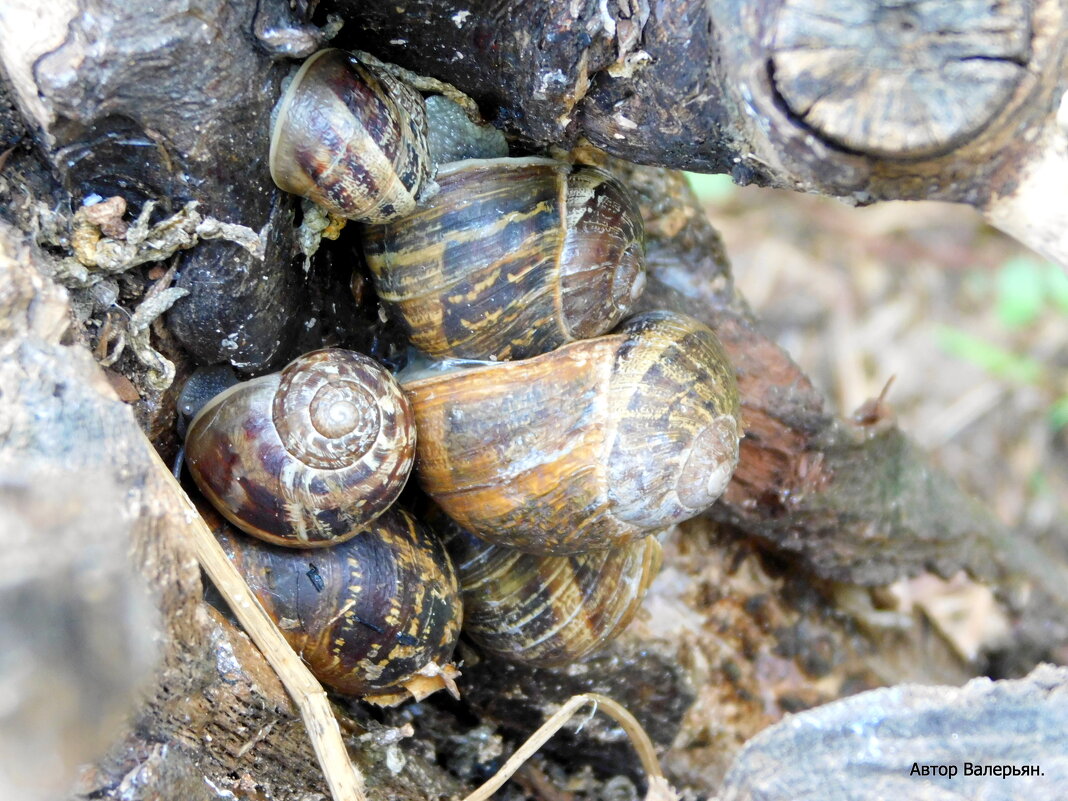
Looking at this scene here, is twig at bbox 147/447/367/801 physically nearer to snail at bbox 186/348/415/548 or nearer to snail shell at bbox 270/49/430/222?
snail at bbox 186/348/415/548

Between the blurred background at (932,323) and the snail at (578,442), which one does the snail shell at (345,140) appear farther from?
the blurred background at (932,323)

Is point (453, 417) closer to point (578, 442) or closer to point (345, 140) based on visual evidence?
point (578, 442)

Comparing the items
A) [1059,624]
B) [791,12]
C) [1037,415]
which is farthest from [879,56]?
[1037,415]

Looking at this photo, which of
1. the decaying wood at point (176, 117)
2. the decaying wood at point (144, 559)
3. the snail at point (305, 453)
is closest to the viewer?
the decaying wood at point (144, 559)

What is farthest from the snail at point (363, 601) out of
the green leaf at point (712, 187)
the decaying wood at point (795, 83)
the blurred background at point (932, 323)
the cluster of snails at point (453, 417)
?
the blurred background at point (932, 323)

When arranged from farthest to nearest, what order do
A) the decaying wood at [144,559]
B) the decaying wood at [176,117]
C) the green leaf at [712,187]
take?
the green leaf at [712,187], the decaying wood at [176,117], the decaying wood at [144,559]

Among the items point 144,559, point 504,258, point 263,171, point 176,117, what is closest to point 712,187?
point 504,258

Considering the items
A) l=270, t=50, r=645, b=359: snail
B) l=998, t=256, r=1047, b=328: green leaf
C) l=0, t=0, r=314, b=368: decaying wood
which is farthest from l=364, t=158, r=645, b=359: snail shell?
l=998, t=256, r=1047, b=328: green leaf

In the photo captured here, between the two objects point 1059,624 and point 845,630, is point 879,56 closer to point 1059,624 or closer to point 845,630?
point 845,630
